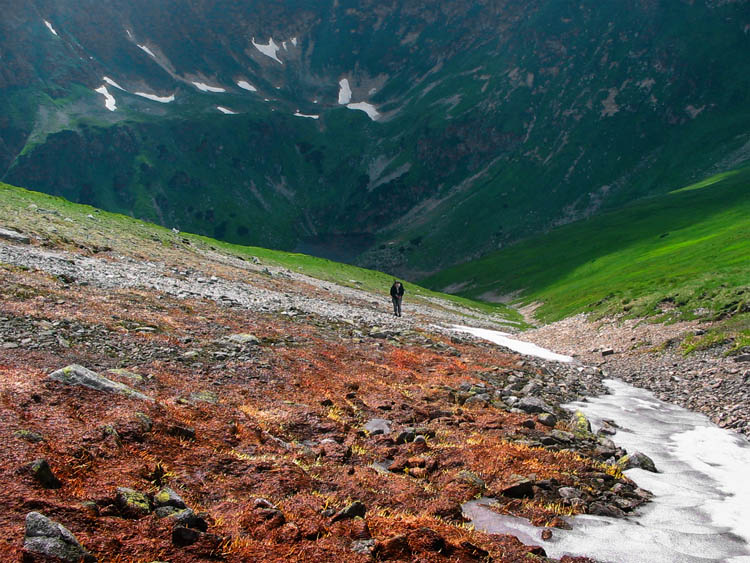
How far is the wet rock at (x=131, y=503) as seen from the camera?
21.9ft

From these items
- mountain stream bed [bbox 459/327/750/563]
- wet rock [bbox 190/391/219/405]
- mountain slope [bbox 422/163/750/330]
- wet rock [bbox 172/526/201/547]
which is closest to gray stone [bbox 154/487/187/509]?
wet rock [bbox 172/526/201/547]

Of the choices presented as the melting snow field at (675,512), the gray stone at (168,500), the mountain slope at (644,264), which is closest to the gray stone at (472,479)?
the melting snow field at (675,512)

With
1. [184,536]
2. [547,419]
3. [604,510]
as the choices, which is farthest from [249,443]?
[547,419]

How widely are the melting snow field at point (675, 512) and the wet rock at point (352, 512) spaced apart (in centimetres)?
238

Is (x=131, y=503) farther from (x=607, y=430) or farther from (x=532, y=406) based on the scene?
(x=607, y=430)

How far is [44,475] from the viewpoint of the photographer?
6.74 metres

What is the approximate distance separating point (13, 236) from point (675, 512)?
3655 cm

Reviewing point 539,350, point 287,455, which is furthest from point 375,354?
point 539,350

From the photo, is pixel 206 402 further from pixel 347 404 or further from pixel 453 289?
pixel 453 289

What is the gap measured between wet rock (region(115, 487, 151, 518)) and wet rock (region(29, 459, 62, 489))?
856mm

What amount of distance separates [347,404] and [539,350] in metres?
28.3

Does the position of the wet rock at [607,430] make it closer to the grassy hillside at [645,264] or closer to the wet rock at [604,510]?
the wet rock at [604,510]

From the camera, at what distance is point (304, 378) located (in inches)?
620

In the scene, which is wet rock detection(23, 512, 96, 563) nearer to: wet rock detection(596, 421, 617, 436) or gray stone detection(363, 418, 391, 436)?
gray stone detection(363, 418, 391, 436)
